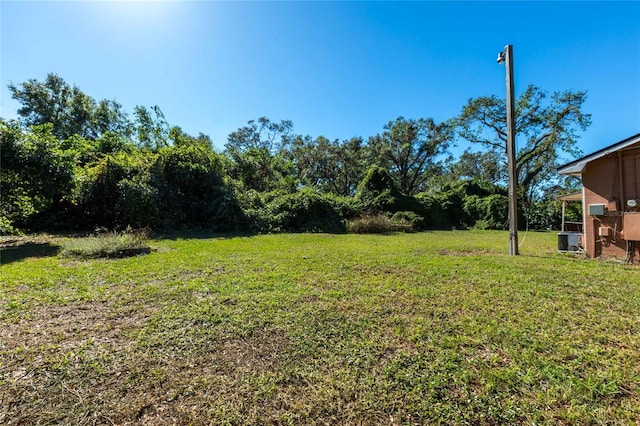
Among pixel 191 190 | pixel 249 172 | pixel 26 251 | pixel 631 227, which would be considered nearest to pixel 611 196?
pixel 631 227

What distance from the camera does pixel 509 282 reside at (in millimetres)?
4305

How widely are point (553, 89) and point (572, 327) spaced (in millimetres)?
24952

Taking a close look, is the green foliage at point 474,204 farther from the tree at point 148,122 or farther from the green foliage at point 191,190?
the tree at point 148,122

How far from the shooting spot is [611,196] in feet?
19.8

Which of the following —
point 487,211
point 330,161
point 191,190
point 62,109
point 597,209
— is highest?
point 62,109

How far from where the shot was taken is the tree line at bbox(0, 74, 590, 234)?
827cm

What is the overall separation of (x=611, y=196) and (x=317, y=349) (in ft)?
24.7

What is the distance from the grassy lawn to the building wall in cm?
222

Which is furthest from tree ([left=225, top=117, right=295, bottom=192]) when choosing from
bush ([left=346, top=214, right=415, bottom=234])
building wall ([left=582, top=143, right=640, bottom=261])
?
building wall ([left=582, top=143, right=640, bottom=261])

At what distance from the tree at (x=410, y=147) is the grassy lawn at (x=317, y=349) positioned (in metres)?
23.8

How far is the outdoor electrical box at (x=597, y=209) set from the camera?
238 inches

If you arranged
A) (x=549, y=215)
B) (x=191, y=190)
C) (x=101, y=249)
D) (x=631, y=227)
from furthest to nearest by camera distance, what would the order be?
(x=549, y=215), (x=191, y=190), (x=101, y=249), (x=631, y=227)

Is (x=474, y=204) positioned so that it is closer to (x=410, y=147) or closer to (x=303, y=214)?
(x=410, y=147)

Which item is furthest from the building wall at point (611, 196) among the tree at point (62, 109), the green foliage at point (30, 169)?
the tree at point (62, 109)
